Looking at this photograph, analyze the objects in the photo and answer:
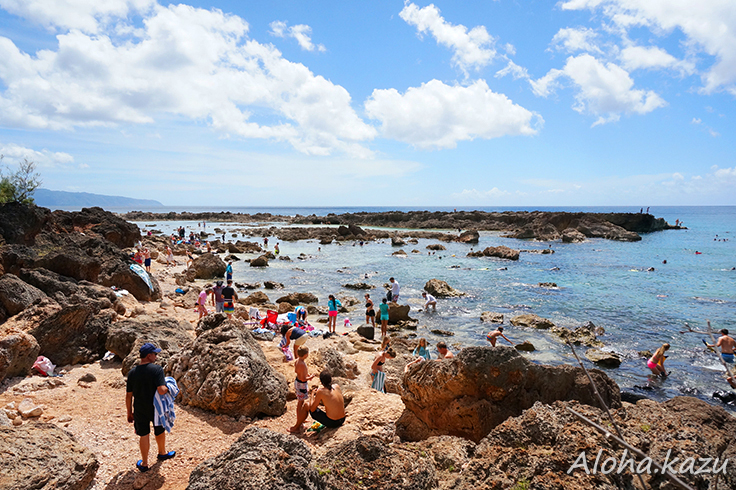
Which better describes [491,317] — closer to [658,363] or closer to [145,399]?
[658,363]

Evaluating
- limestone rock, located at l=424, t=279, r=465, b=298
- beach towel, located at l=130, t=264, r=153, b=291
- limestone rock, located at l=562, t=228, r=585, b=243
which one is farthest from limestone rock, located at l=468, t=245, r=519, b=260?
beach towel, located at l=130, t=264, r=153, b=291

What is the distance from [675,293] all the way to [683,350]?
12421mm

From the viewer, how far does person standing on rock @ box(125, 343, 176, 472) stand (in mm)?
4922

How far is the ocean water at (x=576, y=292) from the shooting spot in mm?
13430

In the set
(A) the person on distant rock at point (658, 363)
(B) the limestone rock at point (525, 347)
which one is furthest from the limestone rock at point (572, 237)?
(A) the person on distant rock at point (658, 363)

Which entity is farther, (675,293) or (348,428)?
(675,293)

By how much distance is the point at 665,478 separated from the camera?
3123mm

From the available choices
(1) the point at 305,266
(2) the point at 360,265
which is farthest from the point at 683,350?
(1) the point at 305,266

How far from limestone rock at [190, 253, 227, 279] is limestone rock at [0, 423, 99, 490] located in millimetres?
22177

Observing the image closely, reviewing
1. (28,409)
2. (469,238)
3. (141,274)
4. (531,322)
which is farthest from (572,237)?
(28,409)

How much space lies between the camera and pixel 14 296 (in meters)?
8.38

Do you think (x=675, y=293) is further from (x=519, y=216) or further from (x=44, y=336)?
(x=519, y=216)

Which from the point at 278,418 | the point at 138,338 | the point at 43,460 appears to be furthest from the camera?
the point at 138,338

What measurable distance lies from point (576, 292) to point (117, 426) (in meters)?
24.8
